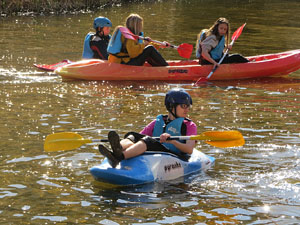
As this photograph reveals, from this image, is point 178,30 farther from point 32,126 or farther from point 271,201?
point 271,201

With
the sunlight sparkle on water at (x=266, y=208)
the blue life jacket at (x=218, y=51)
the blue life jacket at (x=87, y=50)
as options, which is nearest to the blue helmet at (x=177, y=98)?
the sunlight sparkle on water at (x=266, y=208)

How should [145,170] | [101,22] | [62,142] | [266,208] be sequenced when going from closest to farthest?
1. [266,208]
2. [145,170]
3. [62,142]
4. [101,22]

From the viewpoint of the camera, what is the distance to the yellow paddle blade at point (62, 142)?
244 inches

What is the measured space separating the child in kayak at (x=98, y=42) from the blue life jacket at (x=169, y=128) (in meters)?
5.96

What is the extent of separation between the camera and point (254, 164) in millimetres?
6613

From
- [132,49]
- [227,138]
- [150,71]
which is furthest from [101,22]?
[227,138]

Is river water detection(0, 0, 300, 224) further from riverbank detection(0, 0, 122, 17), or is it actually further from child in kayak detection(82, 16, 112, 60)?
riverbank detection(0, 0, 122, 17)

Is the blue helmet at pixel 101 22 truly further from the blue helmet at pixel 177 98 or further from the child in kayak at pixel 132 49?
the blue helmet at pixel 177 98

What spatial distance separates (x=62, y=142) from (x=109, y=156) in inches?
25.8

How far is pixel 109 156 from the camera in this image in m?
5.80

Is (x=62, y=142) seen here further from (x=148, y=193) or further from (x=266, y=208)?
(x=266, y=208)

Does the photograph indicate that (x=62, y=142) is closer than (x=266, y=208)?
No

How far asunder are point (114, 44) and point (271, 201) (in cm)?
635

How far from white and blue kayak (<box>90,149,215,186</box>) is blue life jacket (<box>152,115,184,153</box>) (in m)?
0.21
